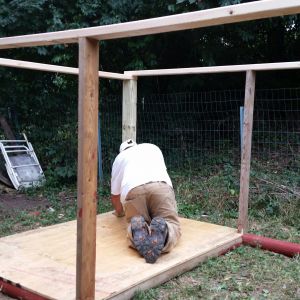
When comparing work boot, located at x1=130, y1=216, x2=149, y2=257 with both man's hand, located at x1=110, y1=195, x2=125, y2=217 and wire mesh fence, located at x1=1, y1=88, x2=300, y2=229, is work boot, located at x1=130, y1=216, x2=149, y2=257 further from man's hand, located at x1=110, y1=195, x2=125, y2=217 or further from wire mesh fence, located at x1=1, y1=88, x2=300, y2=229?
wire mesh fence, located at x1=1, y1=88, x2=300, y2=229

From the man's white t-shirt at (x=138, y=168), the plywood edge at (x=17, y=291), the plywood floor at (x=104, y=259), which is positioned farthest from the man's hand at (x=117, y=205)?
the plywood edge at (x=17, y=291)

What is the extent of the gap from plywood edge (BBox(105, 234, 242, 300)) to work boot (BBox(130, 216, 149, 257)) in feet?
0.95

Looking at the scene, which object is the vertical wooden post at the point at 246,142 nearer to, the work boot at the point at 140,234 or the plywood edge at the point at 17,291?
the work boot at the point at 140,234

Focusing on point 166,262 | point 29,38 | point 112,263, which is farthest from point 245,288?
point 29,38

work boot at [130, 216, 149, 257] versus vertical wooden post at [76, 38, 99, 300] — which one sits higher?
vertical wooden post at [76, 38, 99, 300]

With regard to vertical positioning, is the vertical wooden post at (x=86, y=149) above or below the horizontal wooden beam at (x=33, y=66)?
below

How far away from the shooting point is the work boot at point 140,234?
3.52m

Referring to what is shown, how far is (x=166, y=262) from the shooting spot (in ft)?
11.4

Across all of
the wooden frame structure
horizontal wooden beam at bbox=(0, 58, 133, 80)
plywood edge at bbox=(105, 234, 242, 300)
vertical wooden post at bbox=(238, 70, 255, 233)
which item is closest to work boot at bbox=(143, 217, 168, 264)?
plywood edge at bbox=(105, 234, 242, 300)

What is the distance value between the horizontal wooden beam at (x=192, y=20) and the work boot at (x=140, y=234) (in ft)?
5.45

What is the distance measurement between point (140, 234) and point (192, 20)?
198cm

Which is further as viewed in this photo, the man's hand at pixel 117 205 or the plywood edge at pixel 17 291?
the man's hand at pixel 117 205

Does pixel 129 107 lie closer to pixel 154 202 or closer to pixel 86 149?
pixel 154 202

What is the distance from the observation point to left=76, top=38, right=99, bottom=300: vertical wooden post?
2520 mm
